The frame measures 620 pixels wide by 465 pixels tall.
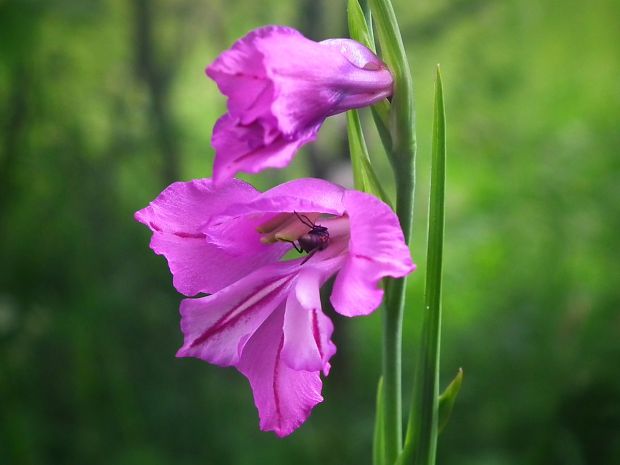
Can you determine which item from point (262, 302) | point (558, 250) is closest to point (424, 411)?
point (262, 302)

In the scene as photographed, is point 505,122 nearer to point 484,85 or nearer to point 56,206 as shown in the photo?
point 484,85

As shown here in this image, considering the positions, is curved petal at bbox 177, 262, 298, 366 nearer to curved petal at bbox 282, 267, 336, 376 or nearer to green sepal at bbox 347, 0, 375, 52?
curved petal at bbox 282, 267, 336, 376

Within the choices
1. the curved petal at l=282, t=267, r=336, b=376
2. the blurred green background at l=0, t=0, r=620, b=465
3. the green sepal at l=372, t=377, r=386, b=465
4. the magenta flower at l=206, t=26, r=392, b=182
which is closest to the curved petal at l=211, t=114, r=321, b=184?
the magenta flower at l=206, t=26, r=392, b=182

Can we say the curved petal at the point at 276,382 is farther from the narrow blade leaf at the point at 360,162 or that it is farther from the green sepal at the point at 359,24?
the green sepal at the point at 359,24

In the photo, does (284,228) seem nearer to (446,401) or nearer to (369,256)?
(369,256)

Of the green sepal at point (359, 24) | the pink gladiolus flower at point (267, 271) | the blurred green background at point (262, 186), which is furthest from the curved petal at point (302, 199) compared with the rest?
the blurred green background at point (262, 186)

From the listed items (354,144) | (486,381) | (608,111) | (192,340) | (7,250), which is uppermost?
(354,144)
